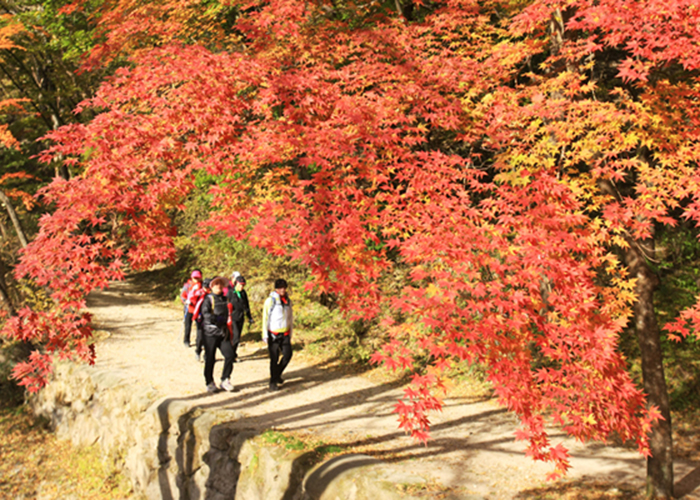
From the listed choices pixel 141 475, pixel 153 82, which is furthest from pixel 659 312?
pixel 141 475

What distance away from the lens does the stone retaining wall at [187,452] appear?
16.6 ft

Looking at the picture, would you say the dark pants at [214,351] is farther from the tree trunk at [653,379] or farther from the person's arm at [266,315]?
the tree trunk at [653,379]

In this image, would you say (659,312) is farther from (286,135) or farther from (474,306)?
(286,135)

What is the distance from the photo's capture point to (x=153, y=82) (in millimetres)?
6145

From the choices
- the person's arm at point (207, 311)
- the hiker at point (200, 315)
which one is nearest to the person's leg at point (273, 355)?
the person's arm at point (207, 311)

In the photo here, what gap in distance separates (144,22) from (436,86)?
6571 mm

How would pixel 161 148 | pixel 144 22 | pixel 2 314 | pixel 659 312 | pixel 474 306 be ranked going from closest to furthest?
pixel 474 306 → pixel 161 148 → pixel 659 312 → pixel 144 22 → pixel 2 314

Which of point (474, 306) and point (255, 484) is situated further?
point (255, 484)

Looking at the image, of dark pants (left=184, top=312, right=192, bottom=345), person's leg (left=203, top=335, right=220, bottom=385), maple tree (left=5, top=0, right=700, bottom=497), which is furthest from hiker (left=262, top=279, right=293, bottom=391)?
dark pants (left=184, top=312, right=192, bottom=345)

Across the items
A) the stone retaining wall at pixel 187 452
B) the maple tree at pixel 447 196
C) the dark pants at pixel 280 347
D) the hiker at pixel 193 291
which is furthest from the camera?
the hiker at pixel 193 291

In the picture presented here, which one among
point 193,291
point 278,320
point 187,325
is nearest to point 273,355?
point 278,320

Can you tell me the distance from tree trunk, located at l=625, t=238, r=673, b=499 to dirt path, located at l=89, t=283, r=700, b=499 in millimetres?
419

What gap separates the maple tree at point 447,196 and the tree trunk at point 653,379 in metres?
0.02

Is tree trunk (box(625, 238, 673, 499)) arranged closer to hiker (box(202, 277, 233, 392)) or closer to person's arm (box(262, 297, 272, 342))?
person's arm (box(262, 297, 272, 342))
